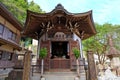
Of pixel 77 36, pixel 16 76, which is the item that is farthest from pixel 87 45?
pixel 16 76

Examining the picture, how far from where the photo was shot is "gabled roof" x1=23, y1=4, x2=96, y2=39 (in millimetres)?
9109

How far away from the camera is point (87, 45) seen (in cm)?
2358

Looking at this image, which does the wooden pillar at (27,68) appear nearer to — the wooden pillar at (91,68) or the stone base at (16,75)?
the stone base at (16,75)

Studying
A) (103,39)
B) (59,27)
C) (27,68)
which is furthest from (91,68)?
(103,39)

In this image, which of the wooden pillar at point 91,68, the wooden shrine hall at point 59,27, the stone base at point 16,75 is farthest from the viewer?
the wooden shrine hall at point 59,27

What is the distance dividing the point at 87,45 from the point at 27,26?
51.1 ft

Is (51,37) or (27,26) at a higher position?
(27,26)

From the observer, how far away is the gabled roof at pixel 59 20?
9.11 m

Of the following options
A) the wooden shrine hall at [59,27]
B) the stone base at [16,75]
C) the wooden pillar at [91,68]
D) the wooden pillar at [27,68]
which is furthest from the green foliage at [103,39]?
the wooden pillar at [27,68]

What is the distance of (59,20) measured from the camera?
33.2ft

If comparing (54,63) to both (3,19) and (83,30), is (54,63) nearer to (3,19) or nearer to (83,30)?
(83,30)

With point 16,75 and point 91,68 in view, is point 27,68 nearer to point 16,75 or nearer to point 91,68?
point 16,75

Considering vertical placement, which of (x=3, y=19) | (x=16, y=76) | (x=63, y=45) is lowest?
(x=16, y=76)

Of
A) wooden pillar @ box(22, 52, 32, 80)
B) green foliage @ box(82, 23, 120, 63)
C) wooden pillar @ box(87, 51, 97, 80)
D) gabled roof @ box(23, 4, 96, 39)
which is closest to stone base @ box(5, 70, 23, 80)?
wooden pillar @ box(22, 52, 32, 80)
